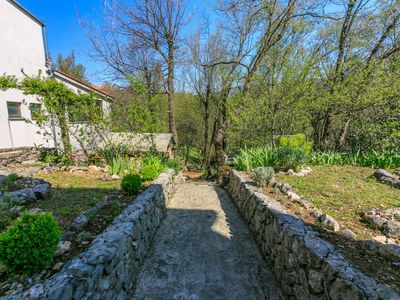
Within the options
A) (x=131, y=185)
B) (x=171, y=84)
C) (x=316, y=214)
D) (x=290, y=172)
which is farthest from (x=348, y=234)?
(x=171, y=84)

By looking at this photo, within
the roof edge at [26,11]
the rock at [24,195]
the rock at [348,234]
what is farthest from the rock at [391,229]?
the roof edge at [26,11]

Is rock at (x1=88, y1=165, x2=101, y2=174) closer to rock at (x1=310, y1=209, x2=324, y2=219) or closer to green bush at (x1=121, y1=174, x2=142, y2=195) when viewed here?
green bush at (x1=121, y1=174, x2=142, y2=195)

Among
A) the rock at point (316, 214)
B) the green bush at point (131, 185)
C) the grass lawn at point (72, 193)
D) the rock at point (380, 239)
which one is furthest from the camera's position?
the green bush at point (131, 185)

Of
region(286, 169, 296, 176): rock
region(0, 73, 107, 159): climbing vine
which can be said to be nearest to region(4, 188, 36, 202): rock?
region(0, 73, 107, 159): climbing vine

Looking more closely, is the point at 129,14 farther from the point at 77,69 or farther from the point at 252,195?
the point at 77,69

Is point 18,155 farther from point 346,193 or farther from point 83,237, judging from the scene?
point 346,193

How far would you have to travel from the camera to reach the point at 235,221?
4289 mm

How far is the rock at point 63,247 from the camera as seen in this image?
2111 mm

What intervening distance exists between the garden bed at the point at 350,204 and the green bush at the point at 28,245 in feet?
8.99

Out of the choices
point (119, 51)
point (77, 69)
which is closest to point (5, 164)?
point (119, 51)

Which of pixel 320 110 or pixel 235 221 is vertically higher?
pixel 320 110

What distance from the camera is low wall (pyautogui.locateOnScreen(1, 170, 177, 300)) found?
57.6 inches

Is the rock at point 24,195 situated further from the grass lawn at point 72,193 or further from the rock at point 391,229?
the rock at point 391,229

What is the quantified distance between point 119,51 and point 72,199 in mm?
9492
